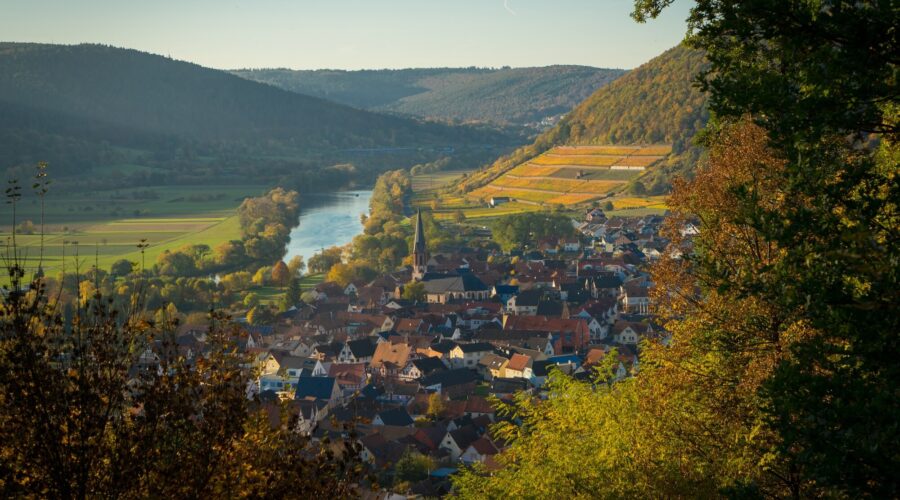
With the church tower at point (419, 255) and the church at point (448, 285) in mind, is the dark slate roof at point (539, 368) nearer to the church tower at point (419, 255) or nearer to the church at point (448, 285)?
the church at point (448, 285)

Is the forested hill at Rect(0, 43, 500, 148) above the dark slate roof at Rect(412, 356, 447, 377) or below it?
above

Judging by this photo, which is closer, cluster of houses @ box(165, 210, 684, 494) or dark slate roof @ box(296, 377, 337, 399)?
cluster of houses @ box(165, 210, 684, 494)

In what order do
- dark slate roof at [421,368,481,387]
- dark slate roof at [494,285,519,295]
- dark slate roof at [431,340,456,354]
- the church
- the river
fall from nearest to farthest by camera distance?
dark slate roof at [421,368,481,387] < dark slate roof at [431,340,456,354] < the church < dark slate roof at [494,285,519,295] < the river

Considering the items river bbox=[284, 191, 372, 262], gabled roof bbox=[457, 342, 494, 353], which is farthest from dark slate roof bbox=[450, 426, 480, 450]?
river bbox=[284, 191, 372, 262]

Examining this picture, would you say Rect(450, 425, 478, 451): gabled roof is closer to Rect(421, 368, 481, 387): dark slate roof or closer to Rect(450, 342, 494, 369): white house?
Rect(421, 368, 481, 387): dark slate roof

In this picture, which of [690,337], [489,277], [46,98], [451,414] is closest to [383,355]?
[451,414]

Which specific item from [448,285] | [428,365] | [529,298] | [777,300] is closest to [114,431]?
[777,300]

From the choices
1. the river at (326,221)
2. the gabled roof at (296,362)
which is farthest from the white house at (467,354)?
the river at (326,221)
